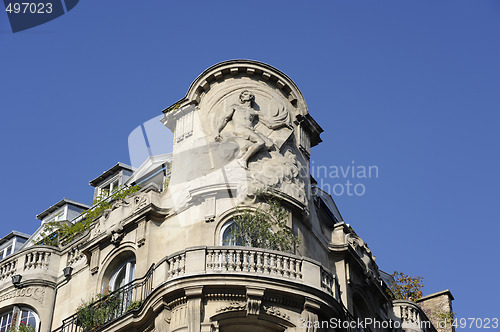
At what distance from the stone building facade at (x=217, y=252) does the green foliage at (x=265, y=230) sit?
0.28m

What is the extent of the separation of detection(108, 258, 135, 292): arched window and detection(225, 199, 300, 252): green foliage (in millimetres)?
3203

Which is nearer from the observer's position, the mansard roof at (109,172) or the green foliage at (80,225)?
the green foliage at (80,225)

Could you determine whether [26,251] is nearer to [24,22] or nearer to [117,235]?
[117,235]

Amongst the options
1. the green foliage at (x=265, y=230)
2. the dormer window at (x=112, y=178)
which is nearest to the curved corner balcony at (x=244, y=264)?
the green foliage at (x=265, y=230)

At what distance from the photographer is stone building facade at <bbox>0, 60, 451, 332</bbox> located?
83.8 feet

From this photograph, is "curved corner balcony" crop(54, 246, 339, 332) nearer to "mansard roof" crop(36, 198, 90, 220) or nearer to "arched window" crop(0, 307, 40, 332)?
"arched window" crop(0, 307, 40, 332)

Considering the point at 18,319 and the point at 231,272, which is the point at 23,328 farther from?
the point at 231,272

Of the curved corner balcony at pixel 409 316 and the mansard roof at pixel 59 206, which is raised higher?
the mansard roof at pixel 59 206

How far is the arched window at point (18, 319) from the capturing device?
99.0ft

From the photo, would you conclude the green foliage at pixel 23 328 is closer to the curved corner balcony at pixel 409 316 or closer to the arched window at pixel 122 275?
the arched window at pixel 122 275

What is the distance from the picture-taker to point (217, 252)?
25906 millimetres

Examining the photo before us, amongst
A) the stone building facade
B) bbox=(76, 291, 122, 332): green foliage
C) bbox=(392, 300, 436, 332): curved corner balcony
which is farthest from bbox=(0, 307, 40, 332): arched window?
bbox=(392, 300, 436, 332): curved corner balcony

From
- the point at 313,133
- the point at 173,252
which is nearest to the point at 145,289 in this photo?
the point at 173,252

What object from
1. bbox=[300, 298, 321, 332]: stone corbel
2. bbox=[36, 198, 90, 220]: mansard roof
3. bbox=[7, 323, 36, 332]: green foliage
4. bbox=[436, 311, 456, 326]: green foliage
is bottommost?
bbox=[300, 298, 321, 332]: stone corbel
